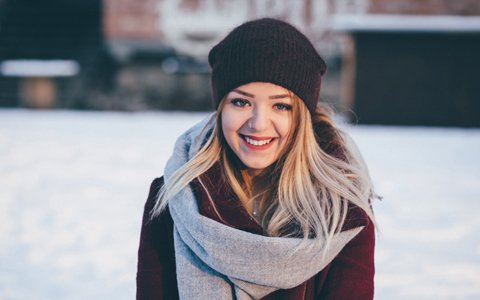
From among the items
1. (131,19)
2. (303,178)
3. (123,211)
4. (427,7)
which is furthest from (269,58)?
(427,7)

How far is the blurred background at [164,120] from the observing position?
2.97 meters

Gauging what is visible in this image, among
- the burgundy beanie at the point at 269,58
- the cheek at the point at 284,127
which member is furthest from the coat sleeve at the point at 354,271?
the burgundy beanie at the point at 269,58

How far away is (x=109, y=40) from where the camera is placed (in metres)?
11.0

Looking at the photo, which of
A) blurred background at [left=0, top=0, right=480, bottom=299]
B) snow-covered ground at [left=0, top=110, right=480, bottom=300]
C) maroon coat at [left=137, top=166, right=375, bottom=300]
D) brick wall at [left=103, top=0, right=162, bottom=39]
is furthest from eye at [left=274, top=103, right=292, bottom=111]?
brick wall at [left=103, top=0, right=162, bottom=39]

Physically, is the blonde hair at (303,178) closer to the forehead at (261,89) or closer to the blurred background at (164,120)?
the forehead at (261,89)

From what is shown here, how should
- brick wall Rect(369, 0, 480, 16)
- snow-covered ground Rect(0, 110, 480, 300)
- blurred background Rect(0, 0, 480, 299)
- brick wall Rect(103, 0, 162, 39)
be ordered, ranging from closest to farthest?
snow-covered ground Rect(0, 110, 480, 300)
blurred background Rect(0, 0, 480, 299)
brick wall Rect(369, 0, 480, 16)
brick wall Rect(103, 0, 162, 39)

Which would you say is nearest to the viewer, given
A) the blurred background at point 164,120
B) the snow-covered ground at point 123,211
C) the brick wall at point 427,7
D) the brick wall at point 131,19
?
the snow-covered ground at point 123,211

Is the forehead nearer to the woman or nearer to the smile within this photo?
the woman

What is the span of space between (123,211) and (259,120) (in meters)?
2.63

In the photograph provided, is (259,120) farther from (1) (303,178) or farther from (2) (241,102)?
(1) (303,178)

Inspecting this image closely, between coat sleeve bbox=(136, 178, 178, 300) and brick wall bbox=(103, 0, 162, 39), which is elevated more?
coat sleeve bbox=(136, 178, 178, 300)

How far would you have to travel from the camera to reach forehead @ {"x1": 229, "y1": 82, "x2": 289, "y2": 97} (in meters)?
1.41

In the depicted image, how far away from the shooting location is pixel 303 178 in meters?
1.46

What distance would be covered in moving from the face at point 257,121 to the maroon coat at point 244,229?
0.36 ft
